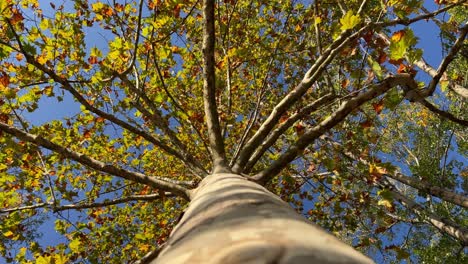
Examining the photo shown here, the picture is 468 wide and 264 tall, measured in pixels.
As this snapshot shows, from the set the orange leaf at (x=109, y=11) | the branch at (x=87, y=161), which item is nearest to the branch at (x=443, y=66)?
the branch at (x=87, y=161)

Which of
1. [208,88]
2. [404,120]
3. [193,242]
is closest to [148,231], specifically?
[208,88]

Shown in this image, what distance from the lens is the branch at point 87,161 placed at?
2.82m

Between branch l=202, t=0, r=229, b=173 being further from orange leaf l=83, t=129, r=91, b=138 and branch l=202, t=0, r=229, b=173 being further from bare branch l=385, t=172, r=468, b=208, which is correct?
bare branch l=385, t=172, r=468, b=208

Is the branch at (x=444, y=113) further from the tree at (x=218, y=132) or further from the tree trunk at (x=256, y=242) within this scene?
the tree trunk at (x=256, y=242)

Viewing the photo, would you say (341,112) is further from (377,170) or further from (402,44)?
(377,170)

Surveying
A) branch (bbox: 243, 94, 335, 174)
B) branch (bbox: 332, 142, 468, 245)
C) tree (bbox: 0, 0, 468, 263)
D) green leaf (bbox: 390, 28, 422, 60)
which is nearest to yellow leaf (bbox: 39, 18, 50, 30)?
tree (bbox: 0, 0, 468, 263)

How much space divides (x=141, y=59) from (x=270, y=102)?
2946 mm

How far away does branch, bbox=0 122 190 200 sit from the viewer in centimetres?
282

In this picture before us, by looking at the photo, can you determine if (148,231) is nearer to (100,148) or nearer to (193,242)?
(100,148)

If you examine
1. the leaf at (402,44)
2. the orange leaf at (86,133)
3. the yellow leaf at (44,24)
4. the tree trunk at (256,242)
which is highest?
the yellow leaf at (44,24)

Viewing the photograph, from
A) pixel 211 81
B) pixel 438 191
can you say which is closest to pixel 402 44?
pixel 211 81

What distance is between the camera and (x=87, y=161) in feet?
9.52

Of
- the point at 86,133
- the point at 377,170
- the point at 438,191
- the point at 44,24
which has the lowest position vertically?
the point at 377,170

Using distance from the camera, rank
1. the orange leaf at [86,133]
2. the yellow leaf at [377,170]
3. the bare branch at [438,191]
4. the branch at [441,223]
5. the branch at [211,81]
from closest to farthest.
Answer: the branch at [211,81] < the yellow leaf at [377,170] < the bare branch at [438,191] < the branch at [441,223] < the orange leaf at [86,133]
